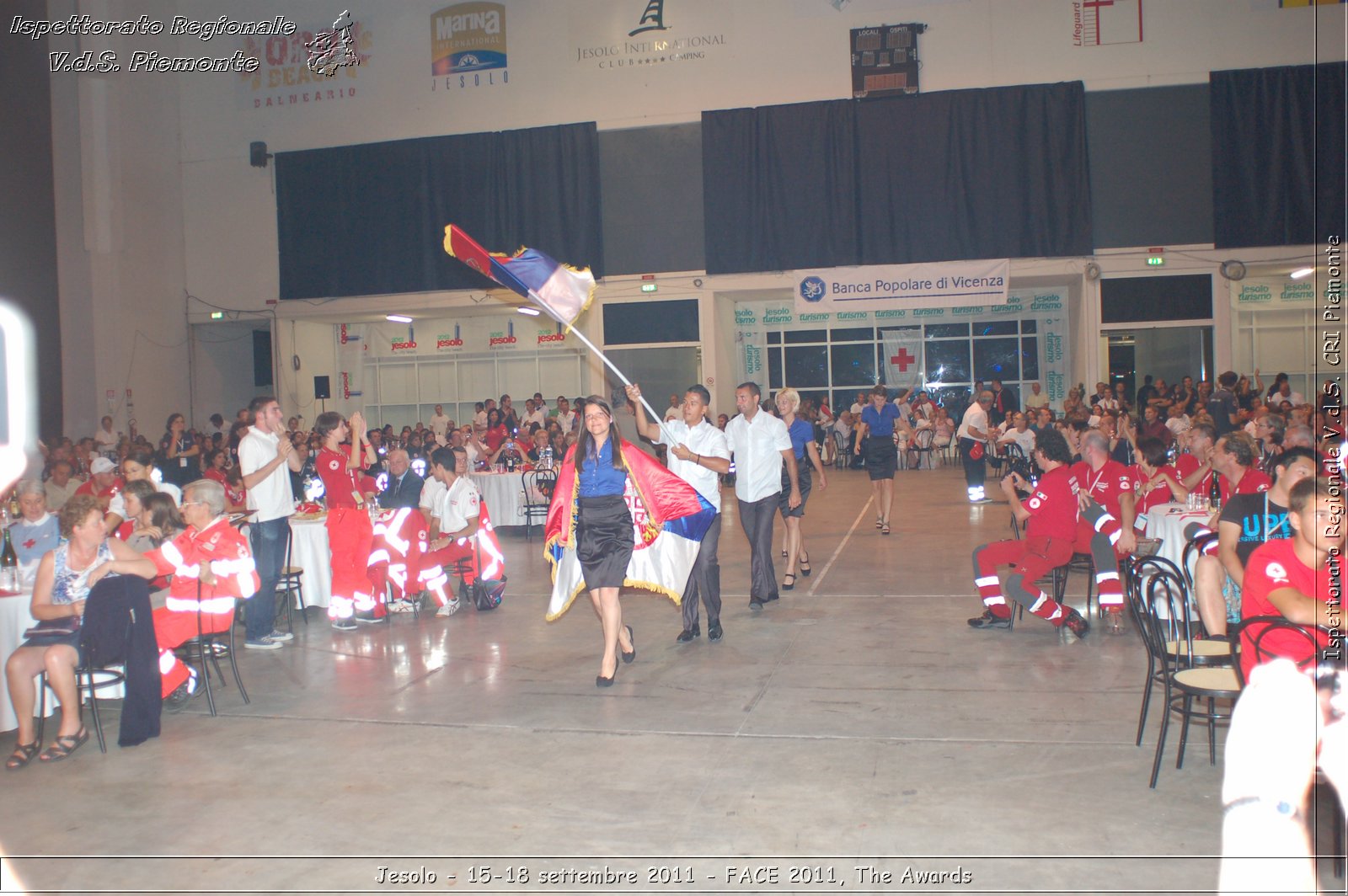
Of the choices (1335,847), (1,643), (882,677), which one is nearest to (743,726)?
(882,677)

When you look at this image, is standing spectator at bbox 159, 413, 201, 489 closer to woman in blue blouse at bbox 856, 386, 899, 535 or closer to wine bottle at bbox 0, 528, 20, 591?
wine bottle at bbox 0, 528, 20, 591

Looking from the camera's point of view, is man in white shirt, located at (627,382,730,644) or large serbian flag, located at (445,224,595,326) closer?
large serbian flag, located at (445,224,595,326)

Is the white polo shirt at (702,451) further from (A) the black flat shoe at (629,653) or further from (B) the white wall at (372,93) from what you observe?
(B) the white wall at (372,93)

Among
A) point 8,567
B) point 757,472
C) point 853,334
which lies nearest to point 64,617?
point 8,567

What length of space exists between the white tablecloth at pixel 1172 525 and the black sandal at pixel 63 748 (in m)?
6.12

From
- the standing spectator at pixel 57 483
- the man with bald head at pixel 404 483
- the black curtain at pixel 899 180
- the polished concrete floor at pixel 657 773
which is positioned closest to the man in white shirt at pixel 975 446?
the black curtain at pixel 899 180

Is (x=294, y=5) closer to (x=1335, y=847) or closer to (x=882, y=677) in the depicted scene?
(x=882, y=677)

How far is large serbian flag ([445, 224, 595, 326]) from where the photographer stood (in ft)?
20.3

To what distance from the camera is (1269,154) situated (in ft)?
56.7

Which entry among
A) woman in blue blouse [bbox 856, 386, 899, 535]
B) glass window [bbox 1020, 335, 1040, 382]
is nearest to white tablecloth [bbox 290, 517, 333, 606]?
woman in blue blouse [bbox 856, 386, 899, 535]

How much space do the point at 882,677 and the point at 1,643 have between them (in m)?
4.67

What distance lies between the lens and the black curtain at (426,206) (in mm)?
19734

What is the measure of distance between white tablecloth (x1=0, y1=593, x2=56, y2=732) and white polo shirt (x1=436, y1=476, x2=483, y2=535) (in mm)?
3382

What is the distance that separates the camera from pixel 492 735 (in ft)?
16.5
